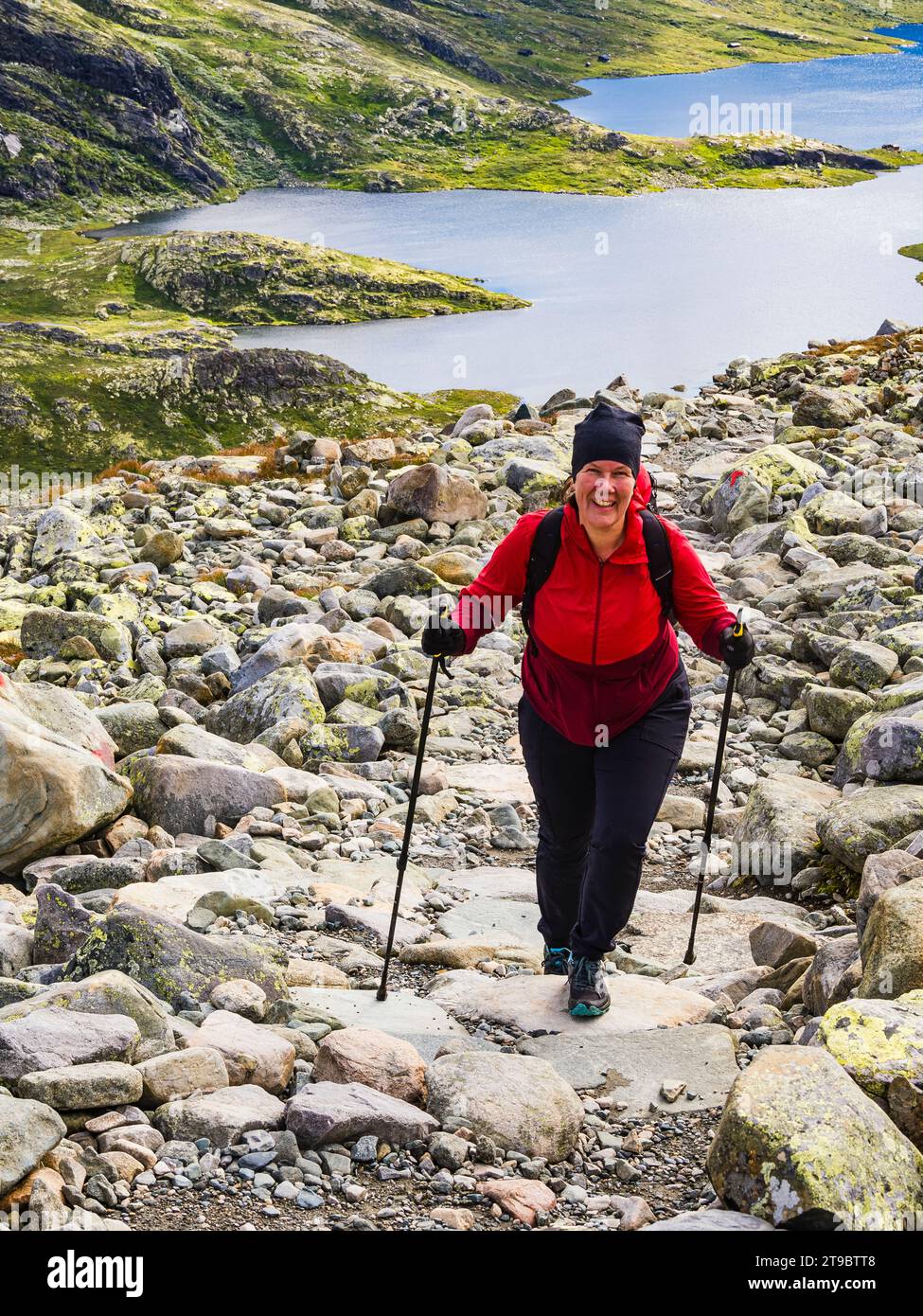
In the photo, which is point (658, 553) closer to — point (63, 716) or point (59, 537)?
point (63, 716)

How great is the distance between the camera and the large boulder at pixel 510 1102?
5.11 m

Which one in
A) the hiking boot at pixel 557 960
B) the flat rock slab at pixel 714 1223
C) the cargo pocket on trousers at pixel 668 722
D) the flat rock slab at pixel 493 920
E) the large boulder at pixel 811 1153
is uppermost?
the cargo pocket on trousers at pixel 668 722

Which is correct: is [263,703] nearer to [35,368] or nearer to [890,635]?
[890,635]

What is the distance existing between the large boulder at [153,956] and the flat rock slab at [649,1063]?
5.51 ft

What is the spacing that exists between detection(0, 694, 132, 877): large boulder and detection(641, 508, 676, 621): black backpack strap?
5.46 meters

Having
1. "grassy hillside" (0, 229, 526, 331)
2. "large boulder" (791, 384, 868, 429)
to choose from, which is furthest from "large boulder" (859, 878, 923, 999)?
"grassy hillside" (0, 229, 526, 331)

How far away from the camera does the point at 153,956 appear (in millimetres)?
6180

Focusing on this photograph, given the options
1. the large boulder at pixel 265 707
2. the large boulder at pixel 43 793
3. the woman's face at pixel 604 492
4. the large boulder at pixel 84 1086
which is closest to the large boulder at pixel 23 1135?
the large boulder at pixel 84 1086

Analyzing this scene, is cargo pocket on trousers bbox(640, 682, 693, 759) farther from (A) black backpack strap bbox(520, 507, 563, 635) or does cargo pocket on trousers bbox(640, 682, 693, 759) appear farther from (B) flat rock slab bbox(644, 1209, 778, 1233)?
(B) flat rock slab bbox(644, 1209, 778, 1233)

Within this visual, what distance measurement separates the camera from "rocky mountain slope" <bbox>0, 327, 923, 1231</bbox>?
14.9 ft

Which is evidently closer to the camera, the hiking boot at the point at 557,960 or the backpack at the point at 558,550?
the backpack at the point at 558,550

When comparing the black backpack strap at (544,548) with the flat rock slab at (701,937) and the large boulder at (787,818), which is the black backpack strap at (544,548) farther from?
the large boulder at (787,818)
